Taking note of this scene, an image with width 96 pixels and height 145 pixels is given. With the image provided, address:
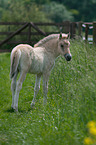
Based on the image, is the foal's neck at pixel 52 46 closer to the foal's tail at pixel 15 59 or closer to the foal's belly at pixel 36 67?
the foal's belly at pixel 36 67

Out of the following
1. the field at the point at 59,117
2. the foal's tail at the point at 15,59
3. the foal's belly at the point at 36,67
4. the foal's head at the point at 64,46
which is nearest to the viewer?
the field at the point at 59,117

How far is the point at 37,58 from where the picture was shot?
671 centimetres

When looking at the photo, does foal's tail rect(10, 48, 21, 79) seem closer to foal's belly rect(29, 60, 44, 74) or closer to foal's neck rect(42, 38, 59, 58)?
foal's belly rect(29, 60, 44, 74)

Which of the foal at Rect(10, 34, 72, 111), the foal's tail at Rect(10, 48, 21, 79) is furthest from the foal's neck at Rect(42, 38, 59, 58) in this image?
the foal's tail at Rect(10, 48, 21, 79)

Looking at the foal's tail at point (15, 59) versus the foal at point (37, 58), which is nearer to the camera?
the foal's tail at point (15, 59)

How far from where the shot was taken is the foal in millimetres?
6367

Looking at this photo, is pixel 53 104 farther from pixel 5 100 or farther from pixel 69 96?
pixel 5 100

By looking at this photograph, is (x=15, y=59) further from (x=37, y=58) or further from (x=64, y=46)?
(x=64, y=46)

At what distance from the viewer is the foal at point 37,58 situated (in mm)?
6367

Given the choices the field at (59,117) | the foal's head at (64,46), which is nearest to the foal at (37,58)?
the foal's head at (64,46)

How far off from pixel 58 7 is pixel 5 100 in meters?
55.7

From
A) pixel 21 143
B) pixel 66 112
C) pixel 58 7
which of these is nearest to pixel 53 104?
pixel 66 112

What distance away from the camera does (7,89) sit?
838cm

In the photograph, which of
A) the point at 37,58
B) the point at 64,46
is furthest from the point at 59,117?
the point at 64,46
